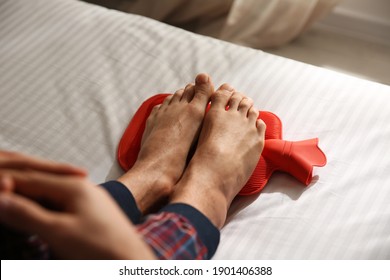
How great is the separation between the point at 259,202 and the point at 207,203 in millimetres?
120

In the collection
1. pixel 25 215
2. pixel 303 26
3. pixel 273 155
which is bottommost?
pixel 303 26

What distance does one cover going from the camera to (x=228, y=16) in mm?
1823

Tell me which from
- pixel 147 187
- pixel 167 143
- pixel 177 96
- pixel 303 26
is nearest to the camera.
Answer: pixel 147 187

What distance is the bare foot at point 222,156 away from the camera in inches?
40.9

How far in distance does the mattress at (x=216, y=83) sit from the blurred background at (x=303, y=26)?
0.45 meters

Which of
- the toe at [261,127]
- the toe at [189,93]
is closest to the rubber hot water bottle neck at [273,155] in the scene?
the toe at [261,127]

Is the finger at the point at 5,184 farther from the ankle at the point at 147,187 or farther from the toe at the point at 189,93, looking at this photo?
the toe at the point at 189,93

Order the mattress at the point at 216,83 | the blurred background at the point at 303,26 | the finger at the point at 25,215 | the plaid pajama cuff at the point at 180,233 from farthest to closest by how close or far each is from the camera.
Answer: the blurred background at the point at 303,26, the mattress at the point at 216,83, the plaid pajama cuff at the point at 180,233, the finger at the point at 25,215

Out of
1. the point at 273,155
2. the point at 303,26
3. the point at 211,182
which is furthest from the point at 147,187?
the point at 303,26

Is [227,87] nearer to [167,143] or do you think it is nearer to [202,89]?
→ [202,89]

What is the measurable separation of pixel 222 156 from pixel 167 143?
0.38 ft

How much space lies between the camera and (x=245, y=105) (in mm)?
1232

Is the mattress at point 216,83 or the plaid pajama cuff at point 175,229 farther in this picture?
the mattress at point 216,83
